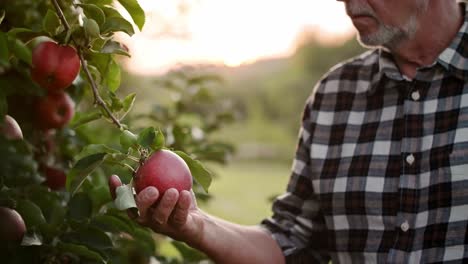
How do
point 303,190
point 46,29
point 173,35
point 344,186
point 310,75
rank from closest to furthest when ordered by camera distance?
point 46,29 < point 344,186 < point 303,190 < point 173,35 < point 310,75

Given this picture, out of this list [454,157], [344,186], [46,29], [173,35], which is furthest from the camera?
[173,35]

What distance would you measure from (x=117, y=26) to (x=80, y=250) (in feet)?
1.08

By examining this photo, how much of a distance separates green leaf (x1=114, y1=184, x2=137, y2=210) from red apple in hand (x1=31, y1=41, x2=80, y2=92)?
216 mm

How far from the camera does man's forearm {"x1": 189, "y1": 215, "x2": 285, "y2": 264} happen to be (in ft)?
4.34

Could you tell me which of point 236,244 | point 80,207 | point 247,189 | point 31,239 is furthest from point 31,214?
point 247,189

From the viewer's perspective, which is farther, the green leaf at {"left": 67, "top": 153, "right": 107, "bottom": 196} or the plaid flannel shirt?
the plaid flannel shirt

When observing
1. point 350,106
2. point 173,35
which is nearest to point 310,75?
point 173,35

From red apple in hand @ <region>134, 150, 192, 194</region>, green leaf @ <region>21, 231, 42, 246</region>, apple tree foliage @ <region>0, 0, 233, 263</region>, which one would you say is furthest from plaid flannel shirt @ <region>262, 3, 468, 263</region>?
green leaf @ <region>21, 231, 42, 246</region>

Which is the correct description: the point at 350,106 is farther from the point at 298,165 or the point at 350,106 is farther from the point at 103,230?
the point at 103,230

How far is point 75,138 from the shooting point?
1476 millimetres

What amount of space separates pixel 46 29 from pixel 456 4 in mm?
1028

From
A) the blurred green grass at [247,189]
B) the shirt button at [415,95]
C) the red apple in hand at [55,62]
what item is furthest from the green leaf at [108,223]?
the blurred green grass at [247,189]

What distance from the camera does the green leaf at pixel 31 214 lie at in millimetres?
986

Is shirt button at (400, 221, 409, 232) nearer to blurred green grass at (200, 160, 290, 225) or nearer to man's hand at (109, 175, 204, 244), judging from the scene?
man's hand at (109, 175, 204, 244)
